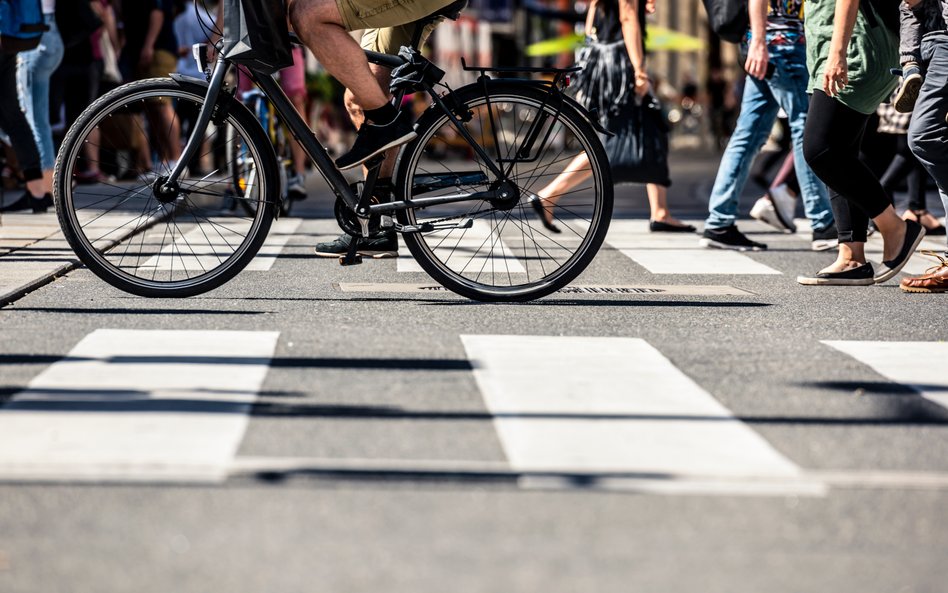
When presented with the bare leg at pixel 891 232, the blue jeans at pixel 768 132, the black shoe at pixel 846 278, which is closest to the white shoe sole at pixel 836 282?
the black shoe at pixel 846 278

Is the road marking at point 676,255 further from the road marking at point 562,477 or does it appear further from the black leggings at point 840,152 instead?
the road marking at point 562,477

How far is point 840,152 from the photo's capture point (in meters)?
6.93

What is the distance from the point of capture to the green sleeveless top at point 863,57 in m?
6.80

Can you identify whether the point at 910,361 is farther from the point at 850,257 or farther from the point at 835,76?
the point at 850,257

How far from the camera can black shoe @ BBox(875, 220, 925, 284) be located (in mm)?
7113

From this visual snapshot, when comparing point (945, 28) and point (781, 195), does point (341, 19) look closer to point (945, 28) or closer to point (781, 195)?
point (945, 28)

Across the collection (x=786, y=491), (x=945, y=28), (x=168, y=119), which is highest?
(x=945, y=28)

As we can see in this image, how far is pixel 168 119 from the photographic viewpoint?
13.4 m

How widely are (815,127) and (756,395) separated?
2.81m

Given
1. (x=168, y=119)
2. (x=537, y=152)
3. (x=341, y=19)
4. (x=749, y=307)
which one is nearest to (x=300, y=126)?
(x=341, y=19)

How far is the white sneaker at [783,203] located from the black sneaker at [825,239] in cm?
90

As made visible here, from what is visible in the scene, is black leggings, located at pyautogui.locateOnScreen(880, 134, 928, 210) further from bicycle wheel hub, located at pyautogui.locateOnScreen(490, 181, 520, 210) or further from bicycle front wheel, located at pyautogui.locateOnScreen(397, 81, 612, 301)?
bicycle wheel hub, located at pyautogui.locateOnScreen(490, 181, 520, 210)

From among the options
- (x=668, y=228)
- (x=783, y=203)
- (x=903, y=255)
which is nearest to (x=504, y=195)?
(x=903, y=255)

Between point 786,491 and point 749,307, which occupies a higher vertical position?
point 786,491
